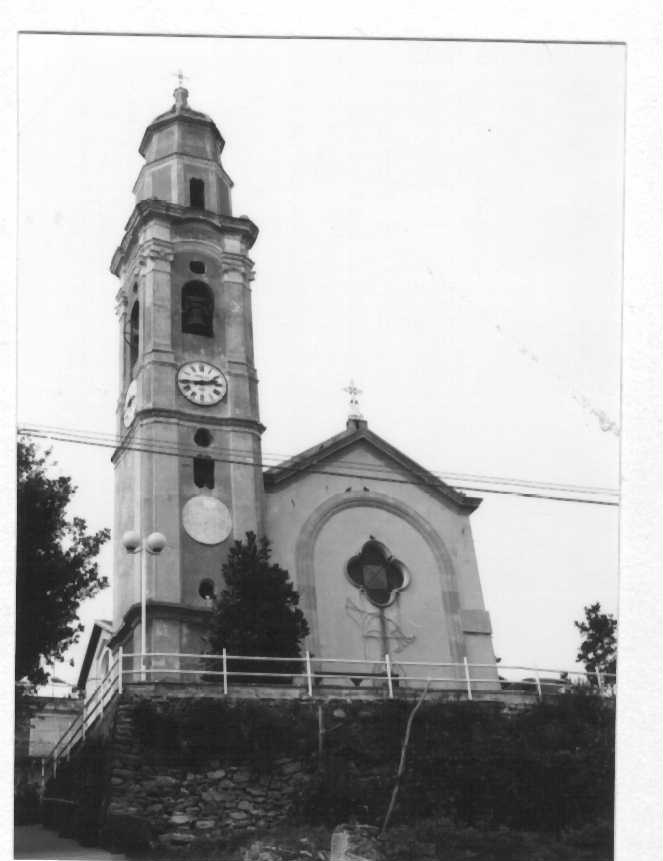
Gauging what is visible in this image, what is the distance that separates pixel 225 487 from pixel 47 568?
821 cm

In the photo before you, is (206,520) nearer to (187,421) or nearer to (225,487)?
(225,487)

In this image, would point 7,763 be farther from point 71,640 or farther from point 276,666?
point 276,666

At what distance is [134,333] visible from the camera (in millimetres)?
35875

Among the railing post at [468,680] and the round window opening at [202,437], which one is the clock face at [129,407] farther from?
the railing post at [468,680]

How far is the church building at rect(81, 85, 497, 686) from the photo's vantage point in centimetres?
3325

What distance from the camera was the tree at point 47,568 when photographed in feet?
87.1

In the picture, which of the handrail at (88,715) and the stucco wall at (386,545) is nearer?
the handrail at (88,715)

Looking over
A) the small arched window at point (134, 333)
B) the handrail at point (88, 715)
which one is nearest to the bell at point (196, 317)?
the small arched window at point (134, 333)

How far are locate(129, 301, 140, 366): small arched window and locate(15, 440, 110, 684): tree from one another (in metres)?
8.06

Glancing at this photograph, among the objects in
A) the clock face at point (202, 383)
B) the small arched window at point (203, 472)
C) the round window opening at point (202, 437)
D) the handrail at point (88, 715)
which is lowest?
the handrail at point (88, 715)

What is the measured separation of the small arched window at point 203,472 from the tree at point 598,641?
10.4 m

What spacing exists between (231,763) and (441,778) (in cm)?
334

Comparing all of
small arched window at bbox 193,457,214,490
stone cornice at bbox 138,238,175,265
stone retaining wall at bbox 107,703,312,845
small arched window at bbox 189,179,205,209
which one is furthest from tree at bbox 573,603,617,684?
small arched window at bbox 189,179,205,209

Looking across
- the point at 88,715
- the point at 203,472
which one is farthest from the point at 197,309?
the point at 88,715
